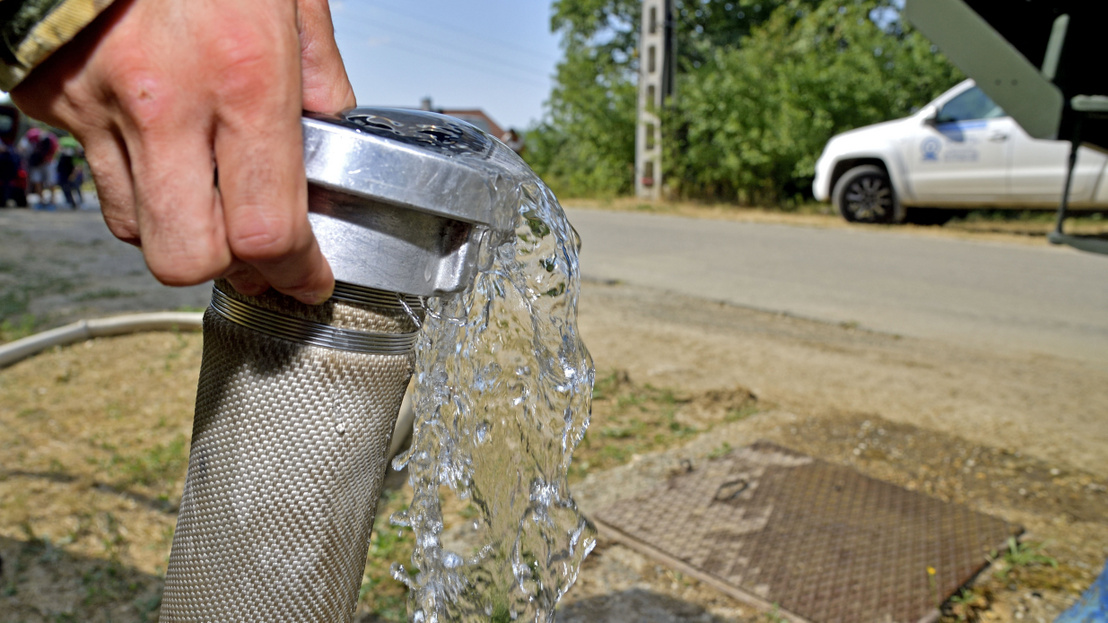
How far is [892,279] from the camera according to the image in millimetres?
7449

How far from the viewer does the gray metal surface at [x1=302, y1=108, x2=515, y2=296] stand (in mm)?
734

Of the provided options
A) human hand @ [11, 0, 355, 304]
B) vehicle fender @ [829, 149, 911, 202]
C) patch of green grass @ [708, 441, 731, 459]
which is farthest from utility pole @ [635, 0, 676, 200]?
human hand @ [11, 0, 355, 304]

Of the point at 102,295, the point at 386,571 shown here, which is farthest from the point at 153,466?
the point at 102,295

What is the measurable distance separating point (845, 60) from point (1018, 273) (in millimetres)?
9506

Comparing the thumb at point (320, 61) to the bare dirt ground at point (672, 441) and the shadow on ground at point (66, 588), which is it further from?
the shadow on ground at point (66, 588)

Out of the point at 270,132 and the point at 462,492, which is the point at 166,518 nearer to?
the point at 462,492

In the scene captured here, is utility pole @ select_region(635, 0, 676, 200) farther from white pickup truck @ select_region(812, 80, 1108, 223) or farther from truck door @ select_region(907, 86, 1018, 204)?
truck door @ select_region(907, 86, 1018, 204)

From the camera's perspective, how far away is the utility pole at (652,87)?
18.3 m

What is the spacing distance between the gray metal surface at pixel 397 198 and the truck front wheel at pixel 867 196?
1226cm

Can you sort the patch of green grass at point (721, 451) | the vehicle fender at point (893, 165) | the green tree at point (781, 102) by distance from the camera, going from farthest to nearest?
the green tree at point (781, 102), the vehicle fender at point (893, 165), the patch of green grass at point (721, 451)

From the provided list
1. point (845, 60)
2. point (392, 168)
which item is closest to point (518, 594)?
point (392, 168)

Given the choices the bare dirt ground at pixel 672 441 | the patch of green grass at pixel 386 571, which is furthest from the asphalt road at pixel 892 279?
the patch of green grass at pixel 386 571

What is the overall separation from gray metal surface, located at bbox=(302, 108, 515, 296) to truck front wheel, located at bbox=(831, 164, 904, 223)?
1226 cm

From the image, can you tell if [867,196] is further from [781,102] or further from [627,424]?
[627,424]
